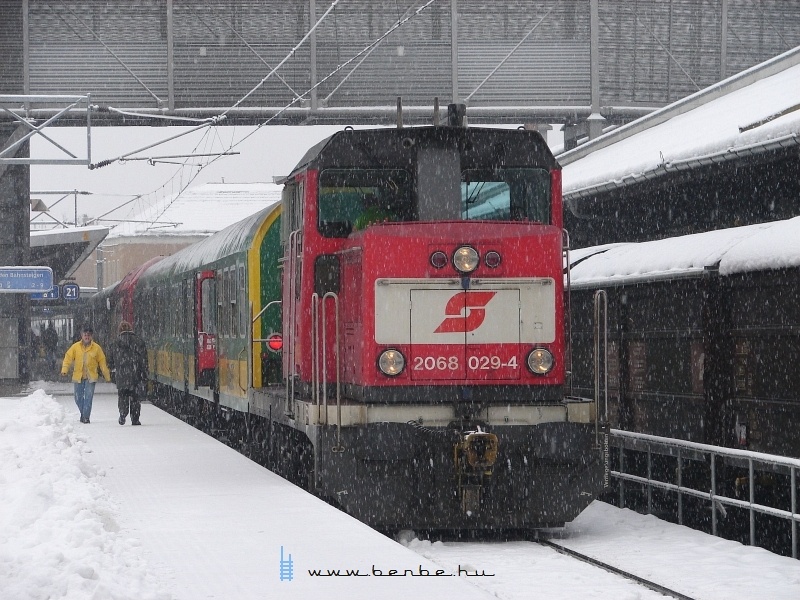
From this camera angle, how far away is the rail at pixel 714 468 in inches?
403

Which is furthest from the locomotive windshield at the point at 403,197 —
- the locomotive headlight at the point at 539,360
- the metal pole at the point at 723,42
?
the metal pole at the point at 723,42

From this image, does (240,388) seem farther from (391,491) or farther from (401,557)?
(401,557)

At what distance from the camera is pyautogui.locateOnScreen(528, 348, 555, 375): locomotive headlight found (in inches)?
439

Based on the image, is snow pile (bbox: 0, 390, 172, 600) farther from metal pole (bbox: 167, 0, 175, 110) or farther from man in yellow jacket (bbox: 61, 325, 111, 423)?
metal pole (bbox: 167, 0, 175, 110)

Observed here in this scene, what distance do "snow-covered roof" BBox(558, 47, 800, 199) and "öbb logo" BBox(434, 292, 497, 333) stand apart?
11.0 ft

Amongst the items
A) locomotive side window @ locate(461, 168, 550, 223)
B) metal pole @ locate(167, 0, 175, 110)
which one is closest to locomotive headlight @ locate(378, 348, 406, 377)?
locomotive side window @ locate(461, 168, 550, 223)

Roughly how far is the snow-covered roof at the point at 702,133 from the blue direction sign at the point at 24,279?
37.8ft

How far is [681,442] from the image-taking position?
1198 centimetres

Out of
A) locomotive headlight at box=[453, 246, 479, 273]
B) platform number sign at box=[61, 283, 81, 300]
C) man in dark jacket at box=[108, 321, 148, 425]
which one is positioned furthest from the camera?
platform number sign at box=[61, 283, 81, 300]

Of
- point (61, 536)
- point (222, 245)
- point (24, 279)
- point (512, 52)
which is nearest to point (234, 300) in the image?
point (222, 245)

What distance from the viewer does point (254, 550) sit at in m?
8.58

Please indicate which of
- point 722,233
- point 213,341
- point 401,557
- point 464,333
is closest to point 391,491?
point 464,333

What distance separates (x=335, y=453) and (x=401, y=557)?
2.56 metres

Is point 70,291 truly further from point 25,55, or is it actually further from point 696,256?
point 696,256
